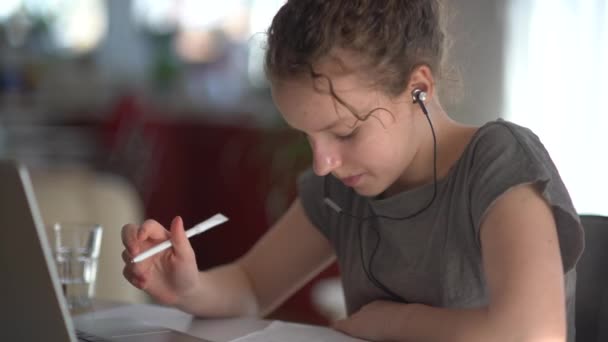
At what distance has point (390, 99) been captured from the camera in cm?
114

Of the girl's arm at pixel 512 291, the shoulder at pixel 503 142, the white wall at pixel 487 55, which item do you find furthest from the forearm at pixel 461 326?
the white wall at pixel 487 55

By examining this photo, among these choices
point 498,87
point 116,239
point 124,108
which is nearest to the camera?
point 116,239

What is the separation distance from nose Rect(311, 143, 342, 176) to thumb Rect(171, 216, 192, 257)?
0.66 feet

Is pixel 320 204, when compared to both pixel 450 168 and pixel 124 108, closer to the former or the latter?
pixel 450 168

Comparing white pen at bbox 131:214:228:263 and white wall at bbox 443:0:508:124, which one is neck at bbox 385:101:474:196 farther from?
white wall at bbox 443:0:508:124

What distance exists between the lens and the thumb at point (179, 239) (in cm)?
118

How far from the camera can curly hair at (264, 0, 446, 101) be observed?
111 cm

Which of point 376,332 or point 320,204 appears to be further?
point 320,204

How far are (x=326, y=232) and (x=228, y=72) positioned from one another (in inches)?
169

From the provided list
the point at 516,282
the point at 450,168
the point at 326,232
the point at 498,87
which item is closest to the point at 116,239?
the point at 326,232

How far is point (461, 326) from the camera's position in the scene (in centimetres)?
103

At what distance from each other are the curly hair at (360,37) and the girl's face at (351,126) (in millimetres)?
15

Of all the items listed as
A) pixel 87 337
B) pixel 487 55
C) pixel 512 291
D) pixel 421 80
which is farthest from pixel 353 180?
pixel 487 55

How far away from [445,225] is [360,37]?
29cm
